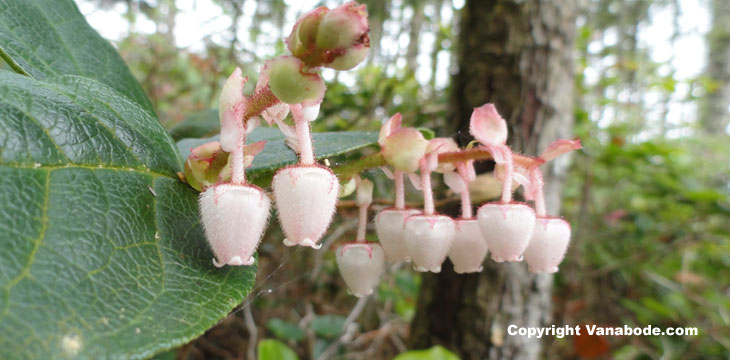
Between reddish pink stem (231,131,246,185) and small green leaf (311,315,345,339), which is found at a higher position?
reddish pink stem (231,131,246,185)

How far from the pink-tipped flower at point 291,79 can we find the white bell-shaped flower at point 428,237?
0.84 ft

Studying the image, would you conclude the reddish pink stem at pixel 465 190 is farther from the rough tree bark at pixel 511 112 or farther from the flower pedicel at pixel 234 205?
the rough tree bark at pixel 511 112

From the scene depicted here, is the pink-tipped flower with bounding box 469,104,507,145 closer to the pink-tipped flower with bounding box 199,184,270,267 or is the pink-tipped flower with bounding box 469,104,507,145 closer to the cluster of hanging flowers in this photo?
the cluster of hanging flowers

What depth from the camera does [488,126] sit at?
0.61m

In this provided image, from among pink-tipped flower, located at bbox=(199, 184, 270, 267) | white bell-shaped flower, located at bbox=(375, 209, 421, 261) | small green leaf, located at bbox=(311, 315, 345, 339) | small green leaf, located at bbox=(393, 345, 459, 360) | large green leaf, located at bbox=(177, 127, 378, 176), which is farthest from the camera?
small green leaf, located at bbox=(311, 315, 345, 339)

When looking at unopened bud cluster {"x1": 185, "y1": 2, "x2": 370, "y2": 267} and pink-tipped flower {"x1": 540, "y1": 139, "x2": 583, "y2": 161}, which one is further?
pink-tipped flower {"x1": 540, "y1": 139, "x2": 583, "y2": 161}

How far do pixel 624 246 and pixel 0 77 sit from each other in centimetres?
337

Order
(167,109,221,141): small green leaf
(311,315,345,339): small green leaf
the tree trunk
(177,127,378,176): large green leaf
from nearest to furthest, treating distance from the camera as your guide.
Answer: (177,127,378,176): large green leaf
(167,109,221,141): small green leaf
(311,315,345,339): small green leaf
the tree trunk

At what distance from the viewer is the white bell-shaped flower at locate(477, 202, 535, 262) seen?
1.99 feet

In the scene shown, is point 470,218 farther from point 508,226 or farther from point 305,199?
point 305,199

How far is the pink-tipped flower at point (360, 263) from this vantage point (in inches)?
28.5

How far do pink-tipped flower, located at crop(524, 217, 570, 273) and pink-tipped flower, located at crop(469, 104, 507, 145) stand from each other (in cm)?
14

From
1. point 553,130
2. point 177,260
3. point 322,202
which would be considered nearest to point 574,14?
point 553,130

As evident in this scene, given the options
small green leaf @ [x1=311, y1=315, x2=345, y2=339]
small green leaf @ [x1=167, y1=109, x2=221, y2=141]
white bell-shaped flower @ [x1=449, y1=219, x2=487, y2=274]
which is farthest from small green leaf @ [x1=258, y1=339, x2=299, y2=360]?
white bell-shaped flower @ [x1=449, y1=219, x2=487, y2=274]
